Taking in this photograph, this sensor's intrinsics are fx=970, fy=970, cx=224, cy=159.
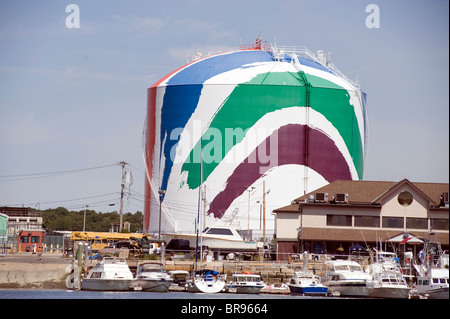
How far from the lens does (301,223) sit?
2394 inches

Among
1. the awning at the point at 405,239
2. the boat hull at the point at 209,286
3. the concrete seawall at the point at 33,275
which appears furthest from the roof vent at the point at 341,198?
the concrete seawall at the point at 33,275

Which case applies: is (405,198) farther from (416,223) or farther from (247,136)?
(247,136)

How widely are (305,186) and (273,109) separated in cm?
680

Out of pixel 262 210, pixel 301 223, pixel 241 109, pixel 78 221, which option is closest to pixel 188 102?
pixel 241 109

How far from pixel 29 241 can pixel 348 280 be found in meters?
38.8

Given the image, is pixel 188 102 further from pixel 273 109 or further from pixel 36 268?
pixel 36 268

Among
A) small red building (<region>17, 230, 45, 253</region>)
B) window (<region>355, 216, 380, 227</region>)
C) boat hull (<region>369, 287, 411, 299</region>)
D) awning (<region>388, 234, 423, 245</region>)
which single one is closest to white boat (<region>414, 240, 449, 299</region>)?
boat hull (<region>369, 287, 411, 299</region>)

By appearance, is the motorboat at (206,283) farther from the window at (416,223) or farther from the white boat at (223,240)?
the window at (416,223)

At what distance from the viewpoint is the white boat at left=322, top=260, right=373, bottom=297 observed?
157 feet

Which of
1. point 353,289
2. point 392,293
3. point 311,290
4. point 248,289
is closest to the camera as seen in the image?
point 392,293

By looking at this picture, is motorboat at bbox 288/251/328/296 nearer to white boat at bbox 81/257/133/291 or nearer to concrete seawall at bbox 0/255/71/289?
Answer: white boat at bbox 81/257/133/291

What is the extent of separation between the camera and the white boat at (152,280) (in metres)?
49.3

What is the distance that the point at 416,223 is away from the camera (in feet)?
196

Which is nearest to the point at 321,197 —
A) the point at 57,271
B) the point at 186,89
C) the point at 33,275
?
the point at 57,271
